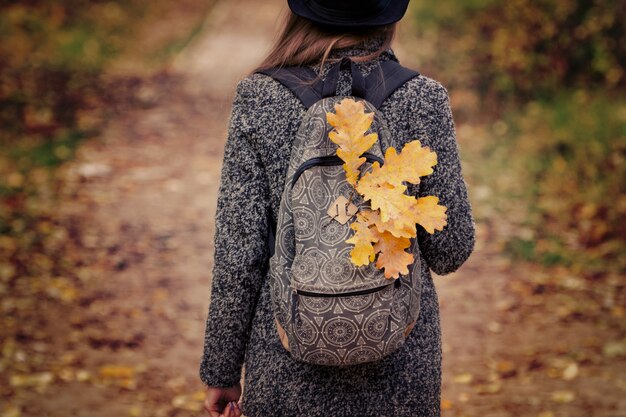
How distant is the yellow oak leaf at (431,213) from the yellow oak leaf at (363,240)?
0.14m

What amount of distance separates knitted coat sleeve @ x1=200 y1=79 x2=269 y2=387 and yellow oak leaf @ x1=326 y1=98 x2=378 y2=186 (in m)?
0.30

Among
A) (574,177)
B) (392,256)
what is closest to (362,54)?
(392,256)

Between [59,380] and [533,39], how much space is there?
7243mm

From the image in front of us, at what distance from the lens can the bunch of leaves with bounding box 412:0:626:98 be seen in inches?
348

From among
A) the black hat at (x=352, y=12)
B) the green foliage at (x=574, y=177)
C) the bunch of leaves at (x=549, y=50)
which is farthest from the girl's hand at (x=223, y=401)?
the bunch of leaves at (x=549, y=50)

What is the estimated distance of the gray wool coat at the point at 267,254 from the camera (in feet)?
6.16

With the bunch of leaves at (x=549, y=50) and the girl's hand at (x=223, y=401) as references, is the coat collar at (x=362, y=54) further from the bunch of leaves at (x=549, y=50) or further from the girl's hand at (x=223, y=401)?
the bunch of leaves at (x=549, y=50)

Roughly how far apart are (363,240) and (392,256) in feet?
0.28

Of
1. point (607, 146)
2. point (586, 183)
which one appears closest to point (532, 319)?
point (586, 183)

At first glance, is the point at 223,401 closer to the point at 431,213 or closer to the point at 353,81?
the point at 431,213

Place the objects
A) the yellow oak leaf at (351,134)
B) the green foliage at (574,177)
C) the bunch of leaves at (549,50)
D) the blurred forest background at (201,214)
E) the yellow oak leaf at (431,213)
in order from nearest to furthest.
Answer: the yellow oak leaf at (351,134) < the yellow oak leaf at (431,213) < the blurred forest background at (201,214) < the green foliage at (574,177) < the bunch of leaves at (549,50)

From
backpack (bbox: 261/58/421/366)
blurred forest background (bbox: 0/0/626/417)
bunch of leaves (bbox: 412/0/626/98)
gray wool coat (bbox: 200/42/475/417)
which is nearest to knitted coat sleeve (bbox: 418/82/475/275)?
gray wool coat (bbox: 200/42/475/417)

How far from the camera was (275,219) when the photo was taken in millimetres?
1992

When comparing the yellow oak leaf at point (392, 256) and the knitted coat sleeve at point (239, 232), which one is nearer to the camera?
the yellow oak leaf at point (392, 256)
